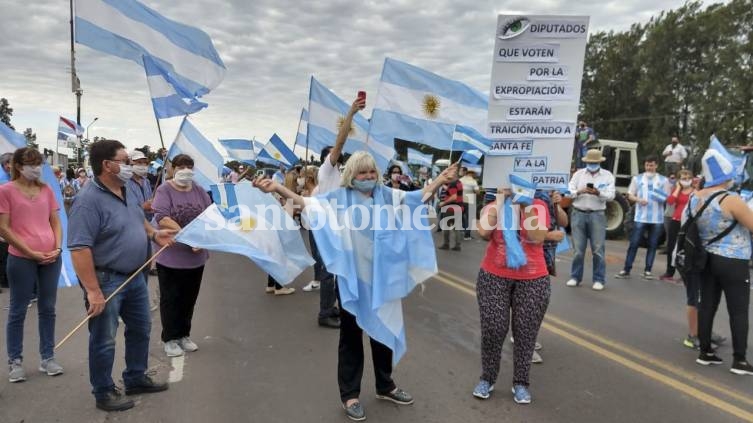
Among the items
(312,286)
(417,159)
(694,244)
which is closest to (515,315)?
(694,244)

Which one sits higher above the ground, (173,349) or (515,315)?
(515,315)

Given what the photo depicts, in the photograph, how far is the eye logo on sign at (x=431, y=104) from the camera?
6223mm

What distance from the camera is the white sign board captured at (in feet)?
13.1

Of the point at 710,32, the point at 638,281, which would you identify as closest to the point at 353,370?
the point at 638,281

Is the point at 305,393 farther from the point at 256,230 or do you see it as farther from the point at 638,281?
the point at 638,281

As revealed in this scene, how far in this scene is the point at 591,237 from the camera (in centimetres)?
752

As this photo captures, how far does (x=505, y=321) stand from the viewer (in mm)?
3826

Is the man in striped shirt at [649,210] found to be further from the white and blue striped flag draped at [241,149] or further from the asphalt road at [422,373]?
the white and blue striped flag draped at [241,149]

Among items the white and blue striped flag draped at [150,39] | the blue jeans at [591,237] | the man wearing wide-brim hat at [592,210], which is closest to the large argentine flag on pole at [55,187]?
the white and blue striped flag draped at [150,39]

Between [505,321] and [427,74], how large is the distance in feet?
11.4

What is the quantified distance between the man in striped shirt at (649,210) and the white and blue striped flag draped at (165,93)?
702 cm

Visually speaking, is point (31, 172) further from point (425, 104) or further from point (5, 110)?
point (5, 110)

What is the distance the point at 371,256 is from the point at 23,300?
2.89 metres

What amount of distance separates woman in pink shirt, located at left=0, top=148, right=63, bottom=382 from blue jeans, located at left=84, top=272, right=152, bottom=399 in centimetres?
88
